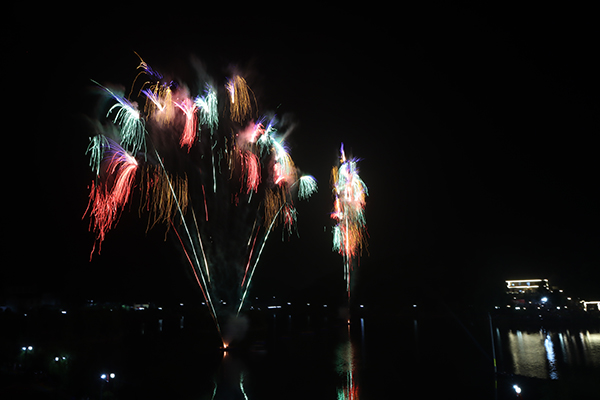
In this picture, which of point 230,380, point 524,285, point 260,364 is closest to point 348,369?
point 260,364

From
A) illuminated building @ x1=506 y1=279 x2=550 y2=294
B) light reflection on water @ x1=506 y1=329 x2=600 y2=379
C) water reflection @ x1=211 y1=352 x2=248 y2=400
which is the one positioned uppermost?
illuminated building @ x1=506 y1=279 x2=550 y2=294

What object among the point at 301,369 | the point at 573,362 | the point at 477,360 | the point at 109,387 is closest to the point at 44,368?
the point at 109,387

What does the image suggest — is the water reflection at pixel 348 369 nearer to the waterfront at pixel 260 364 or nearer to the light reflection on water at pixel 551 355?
the waterfront at pixel 260 364

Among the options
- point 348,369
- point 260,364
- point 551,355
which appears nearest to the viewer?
point 348,369

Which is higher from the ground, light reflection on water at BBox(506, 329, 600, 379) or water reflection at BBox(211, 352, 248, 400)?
light reflection on water at BBox(506, 329, 600, 379)

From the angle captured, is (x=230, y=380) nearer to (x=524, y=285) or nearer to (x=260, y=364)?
(x=260, y=364)

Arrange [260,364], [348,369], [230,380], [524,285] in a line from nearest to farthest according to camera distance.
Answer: [230,380] < [348,369] < [260,364] < [524,285]

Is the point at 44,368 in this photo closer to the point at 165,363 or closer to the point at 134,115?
the point at 165,363

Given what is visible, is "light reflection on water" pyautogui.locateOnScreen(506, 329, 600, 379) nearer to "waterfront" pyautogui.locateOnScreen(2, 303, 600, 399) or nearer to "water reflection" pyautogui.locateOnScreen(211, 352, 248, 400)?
"waterfront" pyautogui.locateOnScreen(2, 303, 600, 399)

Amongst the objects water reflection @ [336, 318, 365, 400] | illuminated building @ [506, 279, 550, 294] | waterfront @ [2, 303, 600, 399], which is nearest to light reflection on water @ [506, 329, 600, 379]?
waterfront @ [2, 303, 600, 399]
